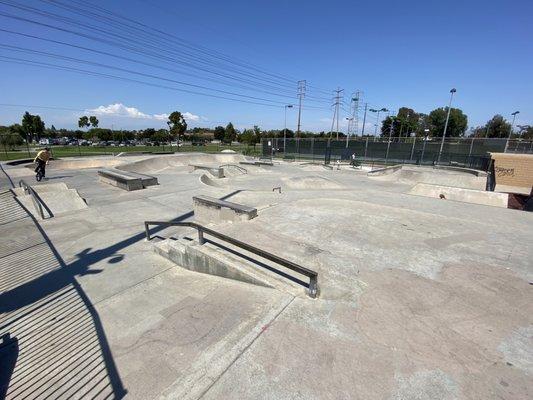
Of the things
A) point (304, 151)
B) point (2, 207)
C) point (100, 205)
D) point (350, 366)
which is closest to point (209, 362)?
point (350, 366)

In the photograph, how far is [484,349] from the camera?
2973mm

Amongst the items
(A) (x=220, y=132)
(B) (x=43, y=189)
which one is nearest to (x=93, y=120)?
(A) (x=220, y=132)

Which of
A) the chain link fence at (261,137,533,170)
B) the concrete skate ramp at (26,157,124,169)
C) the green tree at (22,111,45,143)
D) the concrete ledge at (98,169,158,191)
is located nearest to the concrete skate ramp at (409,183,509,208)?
the chain link fence at (261,137,533,170)

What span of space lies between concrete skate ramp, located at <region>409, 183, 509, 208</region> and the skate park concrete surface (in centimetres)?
634

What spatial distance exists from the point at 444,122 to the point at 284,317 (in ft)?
358

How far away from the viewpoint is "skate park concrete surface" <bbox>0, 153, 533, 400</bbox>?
262cm

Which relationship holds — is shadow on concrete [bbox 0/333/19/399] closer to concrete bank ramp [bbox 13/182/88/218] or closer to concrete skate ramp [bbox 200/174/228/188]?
concrete bank ramp [bbox 13/182/88/218]

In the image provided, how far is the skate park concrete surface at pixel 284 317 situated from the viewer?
8.60 ft

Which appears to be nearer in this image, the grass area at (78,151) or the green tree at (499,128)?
the grass area at (78,151)

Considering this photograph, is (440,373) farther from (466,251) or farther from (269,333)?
(466,251)

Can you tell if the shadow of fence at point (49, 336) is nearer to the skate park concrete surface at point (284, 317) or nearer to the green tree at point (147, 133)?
the skate park concrete surface at point (284, 317)

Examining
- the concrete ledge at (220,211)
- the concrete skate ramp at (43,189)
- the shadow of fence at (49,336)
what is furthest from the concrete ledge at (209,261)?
the concrete skate ramp at (43,189)

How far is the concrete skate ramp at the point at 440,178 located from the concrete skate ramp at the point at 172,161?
734 inches

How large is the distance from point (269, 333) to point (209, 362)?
784 mm
